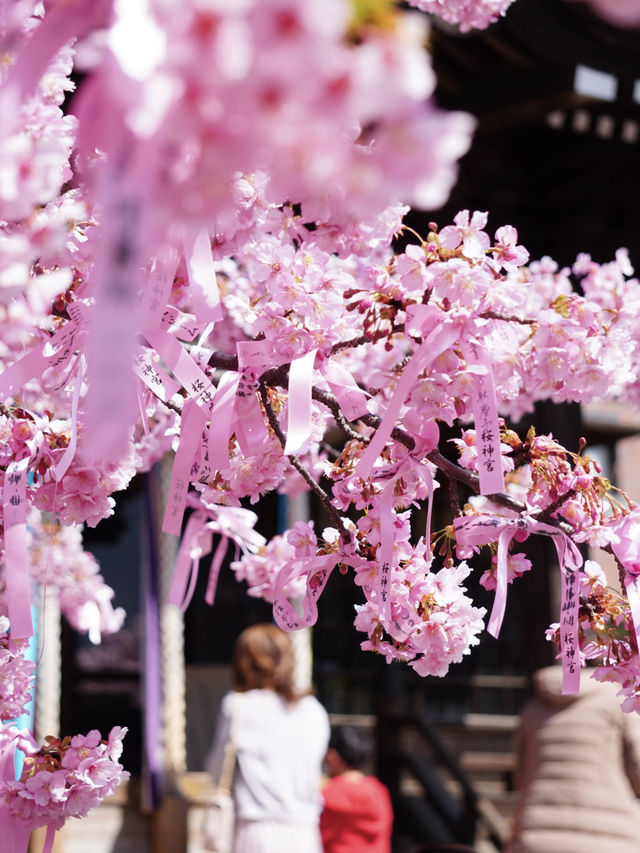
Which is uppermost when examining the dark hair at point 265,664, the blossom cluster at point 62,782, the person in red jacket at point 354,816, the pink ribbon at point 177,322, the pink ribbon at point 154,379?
the pink ribbon at point 177,322

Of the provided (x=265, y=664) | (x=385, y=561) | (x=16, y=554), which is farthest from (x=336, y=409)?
(x=265, y=664)

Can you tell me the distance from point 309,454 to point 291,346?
30.5 inches

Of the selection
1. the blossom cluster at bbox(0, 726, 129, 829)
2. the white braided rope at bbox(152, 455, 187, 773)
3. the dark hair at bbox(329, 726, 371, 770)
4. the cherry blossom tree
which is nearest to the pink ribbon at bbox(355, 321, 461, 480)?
the cherry blossom tree

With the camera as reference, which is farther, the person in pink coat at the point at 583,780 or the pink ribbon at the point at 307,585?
the person in pink coat at the point at 583,780

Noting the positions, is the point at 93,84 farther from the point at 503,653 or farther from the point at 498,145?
the point at 503,653

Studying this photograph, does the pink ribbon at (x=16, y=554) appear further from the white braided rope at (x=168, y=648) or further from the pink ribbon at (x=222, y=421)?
the white braided rope at (x=168, y=648)

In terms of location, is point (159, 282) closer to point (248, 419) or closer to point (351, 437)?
point (248, 419)

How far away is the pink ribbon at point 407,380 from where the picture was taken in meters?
1.37

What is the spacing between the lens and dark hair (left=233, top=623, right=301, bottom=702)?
3.71 m

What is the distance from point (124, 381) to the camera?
64 centimetres

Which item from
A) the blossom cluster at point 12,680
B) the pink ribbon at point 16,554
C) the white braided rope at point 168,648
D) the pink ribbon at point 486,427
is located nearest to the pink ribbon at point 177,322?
the pink ribbon at point 16,554

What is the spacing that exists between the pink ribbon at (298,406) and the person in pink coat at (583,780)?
2.15 metres

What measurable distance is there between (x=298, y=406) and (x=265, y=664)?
2.41 m

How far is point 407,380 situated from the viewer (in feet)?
4.64
